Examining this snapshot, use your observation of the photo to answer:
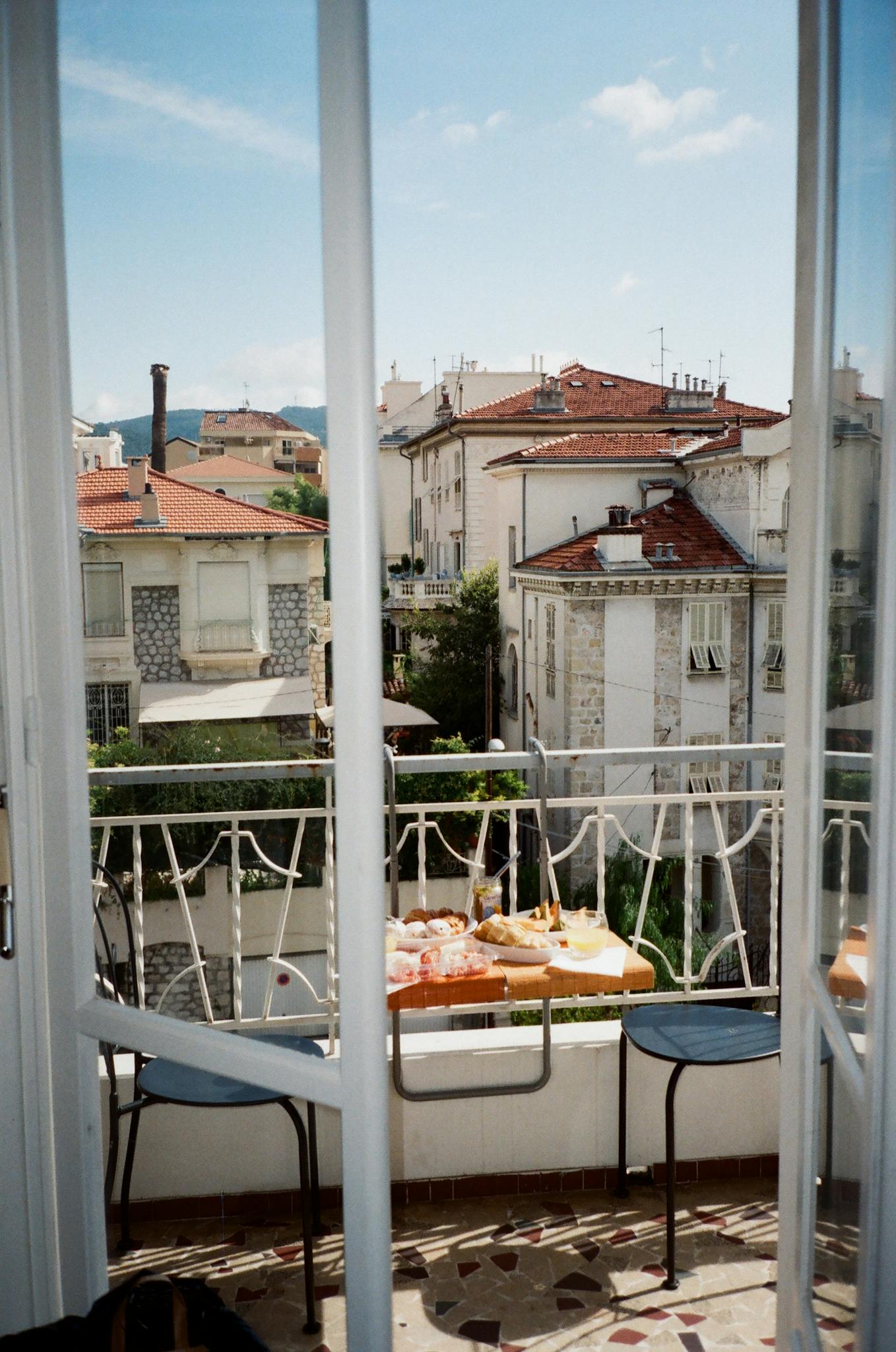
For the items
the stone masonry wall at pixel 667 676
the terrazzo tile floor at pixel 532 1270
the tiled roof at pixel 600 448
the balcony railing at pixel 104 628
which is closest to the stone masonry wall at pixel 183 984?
the balcony railing at pixel 104 628

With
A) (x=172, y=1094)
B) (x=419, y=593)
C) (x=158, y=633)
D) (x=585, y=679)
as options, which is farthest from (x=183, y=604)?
(x=419, y=593)

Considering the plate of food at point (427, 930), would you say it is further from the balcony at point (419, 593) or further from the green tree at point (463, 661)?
the balcony at point (419, 593)

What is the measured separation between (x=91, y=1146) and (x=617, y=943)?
1.24 m

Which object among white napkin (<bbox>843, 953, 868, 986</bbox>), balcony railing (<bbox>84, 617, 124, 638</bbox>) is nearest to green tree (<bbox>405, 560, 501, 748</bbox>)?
balcony railing (<bbox>84, 617, 124, 638</bbox>)

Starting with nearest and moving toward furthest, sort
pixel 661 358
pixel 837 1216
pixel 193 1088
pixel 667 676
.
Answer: pixel 837 1216, pixel 193 1088, pixel 667 676, pixel 661 358

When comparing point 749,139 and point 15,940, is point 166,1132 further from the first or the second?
point 749,139

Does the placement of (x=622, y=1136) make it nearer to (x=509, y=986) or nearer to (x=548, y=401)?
(x=509, y=986)

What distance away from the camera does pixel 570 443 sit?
21.8 m

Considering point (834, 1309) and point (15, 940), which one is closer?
point (834, 1309)

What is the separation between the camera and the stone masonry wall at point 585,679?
19.0 metres

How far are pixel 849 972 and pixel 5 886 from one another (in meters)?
1.05

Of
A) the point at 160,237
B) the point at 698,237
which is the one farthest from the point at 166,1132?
the point at 698,237

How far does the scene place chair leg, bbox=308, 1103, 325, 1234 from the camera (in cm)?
217

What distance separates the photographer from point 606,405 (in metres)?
25.2
